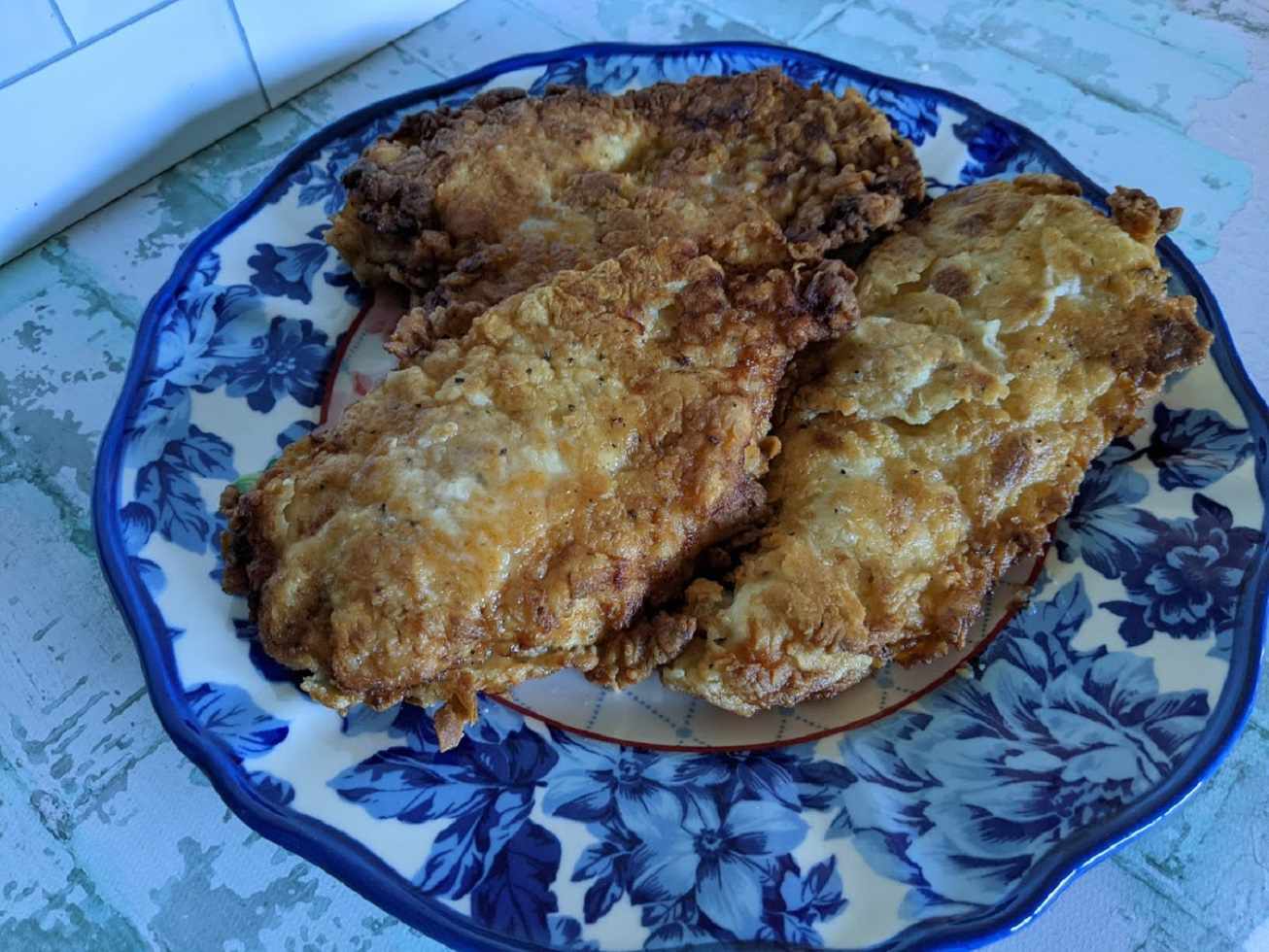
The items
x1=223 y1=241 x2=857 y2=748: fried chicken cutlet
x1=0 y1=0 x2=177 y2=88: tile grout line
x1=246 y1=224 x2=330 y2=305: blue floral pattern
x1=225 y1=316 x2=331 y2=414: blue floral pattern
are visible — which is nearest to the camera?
x1=223 y1=241 x2=857 y2=748: fried chicken cutlet

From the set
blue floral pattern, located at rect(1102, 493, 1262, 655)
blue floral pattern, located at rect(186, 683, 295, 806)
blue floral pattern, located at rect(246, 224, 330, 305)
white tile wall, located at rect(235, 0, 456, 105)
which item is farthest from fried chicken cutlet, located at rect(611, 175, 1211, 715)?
white tile wall, located at rect(235, 0, 456, 105)

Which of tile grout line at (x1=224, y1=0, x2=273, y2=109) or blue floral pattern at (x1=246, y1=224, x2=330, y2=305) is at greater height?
tile grout line at (x1=224, y1=0, x2=273, y2=109)

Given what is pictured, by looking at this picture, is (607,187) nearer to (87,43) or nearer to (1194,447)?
(1194,447)

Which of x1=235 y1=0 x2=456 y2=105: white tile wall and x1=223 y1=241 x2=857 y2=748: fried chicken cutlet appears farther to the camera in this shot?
x1=235 y1=0 x2=456 y2=105: white tile wall

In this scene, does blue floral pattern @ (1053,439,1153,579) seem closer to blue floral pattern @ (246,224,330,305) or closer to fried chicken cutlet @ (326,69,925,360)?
fried chicken cutlet @ (326,69,925,360)

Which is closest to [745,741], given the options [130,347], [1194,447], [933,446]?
[933,446]

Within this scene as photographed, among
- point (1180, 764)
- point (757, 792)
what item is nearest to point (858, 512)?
point (757, 792)

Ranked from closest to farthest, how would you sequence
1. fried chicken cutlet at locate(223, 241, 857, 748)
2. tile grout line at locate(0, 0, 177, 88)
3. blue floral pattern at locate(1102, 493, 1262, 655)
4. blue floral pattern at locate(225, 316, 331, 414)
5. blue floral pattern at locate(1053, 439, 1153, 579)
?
fried chicken cutlet at locate(223, 241, 857, 748), blue floral pattern at locate(1102, 493, 1262, 655), blue floral pattern at locate(1053, 439, 1153, 579), blue floral pattern at locate(225, 316, 331, 414), tile grout line at locate(0, 0, 177, 88)
